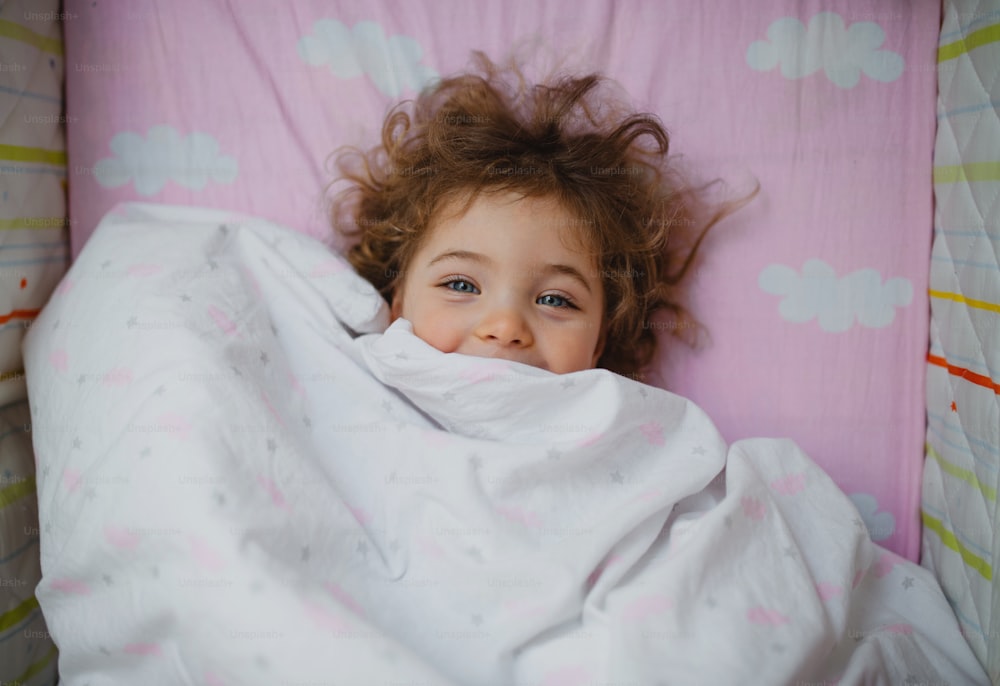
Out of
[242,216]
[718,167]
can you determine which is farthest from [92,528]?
[718,167]

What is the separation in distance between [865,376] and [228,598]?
975mm

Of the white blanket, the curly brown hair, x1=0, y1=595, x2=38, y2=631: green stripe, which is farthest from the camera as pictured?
the curly brown hair

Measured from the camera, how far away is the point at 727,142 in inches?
47.4

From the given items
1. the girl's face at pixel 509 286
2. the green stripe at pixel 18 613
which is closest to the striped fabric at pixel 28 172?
the green stripe at pixel 18 613

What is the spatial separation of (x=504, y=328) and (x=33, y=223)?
0.69 meters

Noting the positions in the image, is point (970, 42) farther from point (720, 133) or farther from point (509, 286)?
point (509, 286)

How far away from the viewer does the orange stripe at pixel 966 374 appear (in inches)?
38.2

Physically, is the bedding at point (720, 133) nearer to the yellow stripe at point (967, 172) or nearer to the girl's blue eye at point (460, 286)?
the yellow stripe at point (967, 172)

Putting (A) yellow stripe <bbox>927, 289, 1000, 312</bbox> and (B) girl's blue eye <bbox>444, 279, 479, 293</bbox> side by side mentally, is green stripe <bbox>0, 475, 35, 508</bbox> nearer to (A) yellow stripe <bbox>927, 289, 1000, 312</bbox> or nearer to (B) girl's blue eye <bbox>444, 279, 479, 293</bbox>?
(B) girl's blue eye <bbox>444, 279, 479, 293</bbox>

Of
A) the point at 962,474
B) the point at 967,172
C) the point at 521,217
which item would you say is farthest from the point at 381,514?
the point at 967,172

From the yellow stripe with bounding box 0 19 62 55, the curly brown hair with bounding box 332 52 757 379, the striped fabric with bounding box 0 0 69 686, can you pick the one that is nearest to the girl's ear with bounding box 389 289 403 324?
the curly brown hair with bounding box 332 52 757 379

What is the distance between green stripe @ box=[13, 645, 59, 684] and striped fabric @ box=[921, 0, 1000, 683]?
Result: 4.06 ft

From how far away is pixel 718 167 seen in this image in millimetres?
1207

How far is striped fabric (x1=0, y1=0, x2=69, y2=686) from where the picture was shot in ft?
3.25
